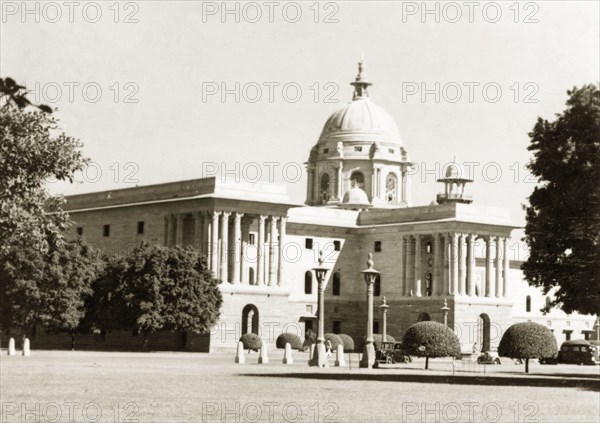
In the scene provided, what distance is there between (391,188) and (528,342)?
266ft

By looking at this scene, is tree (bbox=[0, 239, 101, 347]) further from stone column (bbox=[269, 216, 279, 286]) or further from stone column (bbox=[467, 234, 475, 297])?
stone column (bbox=[467, 234, 475, 297])

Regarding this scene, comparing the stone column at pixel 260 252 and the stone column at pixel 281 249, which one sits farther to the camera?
the stone column at pixel 281 249

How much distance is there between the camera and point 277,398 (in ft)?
94.6

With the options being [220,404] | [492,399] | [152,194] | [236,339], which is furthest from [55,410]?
[152,194]

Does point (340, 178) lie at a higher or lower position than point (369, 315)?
higher

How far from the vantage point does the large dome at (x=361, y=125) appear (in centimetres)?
12912

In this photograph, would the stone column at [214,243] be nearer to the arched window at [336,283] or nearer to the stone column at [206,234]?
the stone column at [206,234]

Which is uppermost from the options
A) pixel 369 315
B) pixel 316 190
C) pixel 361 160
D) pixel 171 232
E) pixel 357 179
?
pixel 361 160

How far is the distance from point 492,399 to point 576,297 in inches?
371

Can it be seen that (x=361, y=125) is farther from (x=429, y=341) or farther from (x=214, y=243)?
(x=429, y=341)

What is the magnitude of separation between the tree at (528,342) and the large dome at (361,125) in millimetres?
78881

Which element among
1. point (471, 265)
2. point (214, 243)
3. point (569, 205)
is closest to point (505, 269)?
point (471, 265)

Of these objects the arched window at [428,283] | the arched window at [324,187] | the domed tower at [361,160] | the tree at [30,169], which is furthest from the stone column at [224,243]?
the tree at [30,169]

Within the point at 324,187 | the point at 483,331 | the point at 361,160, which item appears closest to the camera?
the point at 483,331
